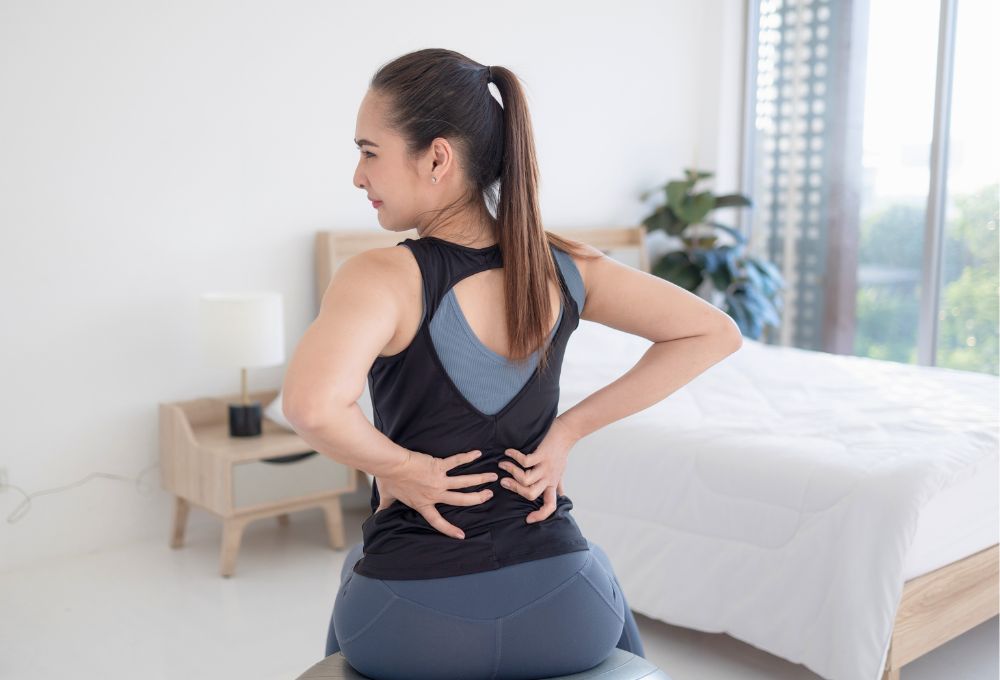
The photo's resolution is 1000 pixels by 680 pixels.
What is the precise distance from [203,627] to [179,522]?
2.45 feet

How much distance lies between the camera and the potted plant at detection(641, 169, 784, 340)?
4605 mm

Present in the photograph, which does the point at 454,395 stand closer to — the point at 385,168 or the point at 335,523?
the point at 385,168

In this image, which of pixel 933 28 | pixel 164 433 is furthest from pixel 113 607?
pixel 933 28

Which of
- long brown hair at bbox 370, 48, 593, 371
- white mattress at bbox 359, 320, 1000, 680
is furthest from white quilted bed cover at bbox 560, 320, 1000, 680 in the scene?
long brown hair at bbox 370, 48, 593, 371

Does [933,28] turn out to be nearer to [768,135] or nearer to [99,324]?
[768,135]

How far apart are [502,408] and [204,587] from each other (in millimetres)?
2130

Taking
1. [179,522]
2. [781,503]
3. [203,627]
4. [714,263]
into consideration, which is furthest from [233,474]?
[714,263]

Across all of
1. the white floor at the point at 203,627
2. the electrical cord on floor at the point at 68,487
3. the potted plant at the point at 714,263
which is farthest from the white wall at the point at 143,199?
the potted plant at the point at 714,263

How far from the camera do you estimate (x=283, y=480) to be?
3273mm

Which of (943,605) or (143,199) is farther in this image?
(143,199)

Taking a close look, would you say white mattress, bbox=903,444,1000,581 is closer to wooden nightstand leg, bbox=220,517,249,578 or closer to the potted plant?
wooden nightstand leg, bbox=220,517,249,578

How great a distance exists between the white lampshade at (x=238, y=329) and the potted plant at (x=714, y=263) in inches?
78.4

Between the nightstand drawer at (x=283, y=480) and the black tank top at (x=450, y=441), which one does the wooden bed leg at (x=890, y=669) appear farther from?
the nightstand drawer at (x=283, y=480)

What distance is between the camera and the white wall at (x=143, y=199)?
3.19m
